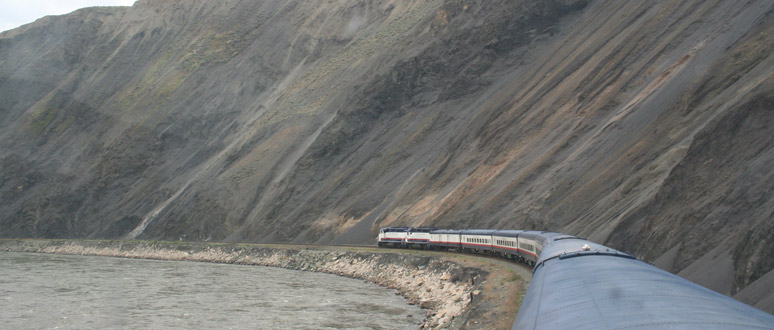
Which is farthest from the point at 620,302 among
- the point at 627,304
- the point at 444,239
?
the point at 444,239

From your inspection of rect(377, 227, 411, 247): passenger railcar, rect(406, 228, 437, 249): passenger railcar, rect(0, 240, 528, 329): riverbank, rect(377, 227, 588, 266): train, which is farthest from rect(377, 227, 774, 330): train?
rect(377, 227, 411, 247): passenger railcar

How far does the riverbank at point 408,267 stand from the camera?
854 inches

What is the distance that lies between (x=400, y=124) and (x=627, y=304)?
63359 mm

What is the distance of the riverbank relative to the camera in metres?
21.7

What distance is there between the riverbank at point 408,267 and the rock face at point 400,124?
16.1 ft

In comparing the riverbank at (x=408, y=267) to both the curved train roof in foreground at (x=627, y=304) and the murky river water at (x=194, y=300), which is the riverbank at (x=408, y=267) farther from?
the curved train roof in foreground at (x=627, y=304)

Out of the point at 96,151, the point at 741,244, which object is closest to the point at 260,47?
the point at 96,151

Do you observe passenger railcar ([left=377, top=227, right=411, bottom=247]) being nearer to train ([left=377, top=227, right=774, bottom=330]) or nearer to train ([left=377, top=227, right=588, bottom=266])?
train ([left=377, top=227, right=588, bottom=266])

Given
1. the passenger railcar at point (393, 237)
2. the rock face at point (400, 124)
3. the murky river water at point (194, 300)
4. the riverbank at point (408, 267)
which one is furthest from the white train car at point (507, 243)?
the passenger railcar at point (393, 237)

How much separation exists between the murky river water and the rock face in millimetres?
10123

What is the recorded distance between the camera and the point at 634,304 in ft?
22.6

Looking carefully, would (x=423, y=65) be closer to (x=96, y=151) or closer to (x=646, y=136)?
(x=646, y=136)

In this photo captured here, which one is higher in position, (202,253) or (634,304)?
(634,304)

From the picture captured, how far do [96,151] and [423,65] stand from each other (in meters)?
49.3
